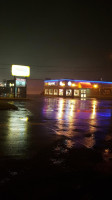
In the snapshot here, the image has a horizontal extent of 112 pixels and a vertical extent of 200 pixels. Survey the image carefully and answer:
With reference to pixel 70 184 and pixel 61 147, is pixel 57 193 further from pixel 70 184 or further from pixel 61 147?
pixel 61 147

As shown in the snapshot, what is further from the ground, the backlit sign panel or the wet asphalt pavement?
the backlit sign panel

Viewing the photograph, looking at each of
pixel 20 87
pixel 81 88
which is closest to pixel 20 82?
pixel 20 87

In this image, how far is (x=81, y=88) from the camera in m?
70.5

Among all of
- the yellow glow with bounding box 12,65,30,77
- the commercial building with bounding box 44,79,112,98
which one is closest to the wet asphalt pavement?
the yellow glow with bounding box 12,65,30,77

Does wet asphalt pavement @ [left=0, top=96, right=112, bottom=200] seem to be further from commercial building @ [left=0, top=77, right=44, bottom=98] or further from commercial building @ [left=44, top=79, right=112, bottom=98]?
commercial building @ [left=44, top=79, right=112, bottom=98]

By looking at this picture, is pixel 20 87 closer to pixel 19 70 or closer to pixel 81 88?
pixel 19 70

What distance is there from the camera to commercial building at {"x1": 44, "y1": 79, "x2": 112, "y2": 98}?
7049 centimetres

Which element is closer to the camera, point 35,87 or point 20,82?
point 20,82

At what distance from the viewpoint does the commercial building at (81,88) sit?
7049 centimetres

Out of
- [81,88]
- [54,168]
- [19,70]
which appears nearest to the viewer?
[54,168]

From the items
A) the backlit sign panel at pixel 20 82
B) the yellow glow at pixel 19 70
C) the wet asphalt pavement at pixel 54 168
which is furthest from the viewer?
the backlit sign panel at pixel 20 82

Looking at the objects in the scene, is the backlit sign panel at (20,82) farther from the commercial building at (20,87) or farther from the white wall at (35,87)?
the white wall at (35,87)

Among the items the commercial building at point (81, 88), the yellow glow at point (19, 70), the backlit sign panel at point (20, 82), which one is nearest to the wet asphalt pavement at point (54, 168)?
the backlit sign panel at point (20, 82)

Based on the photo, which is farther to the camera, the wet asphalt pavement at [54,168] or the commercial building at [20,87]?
the commercial building at [20,87]
